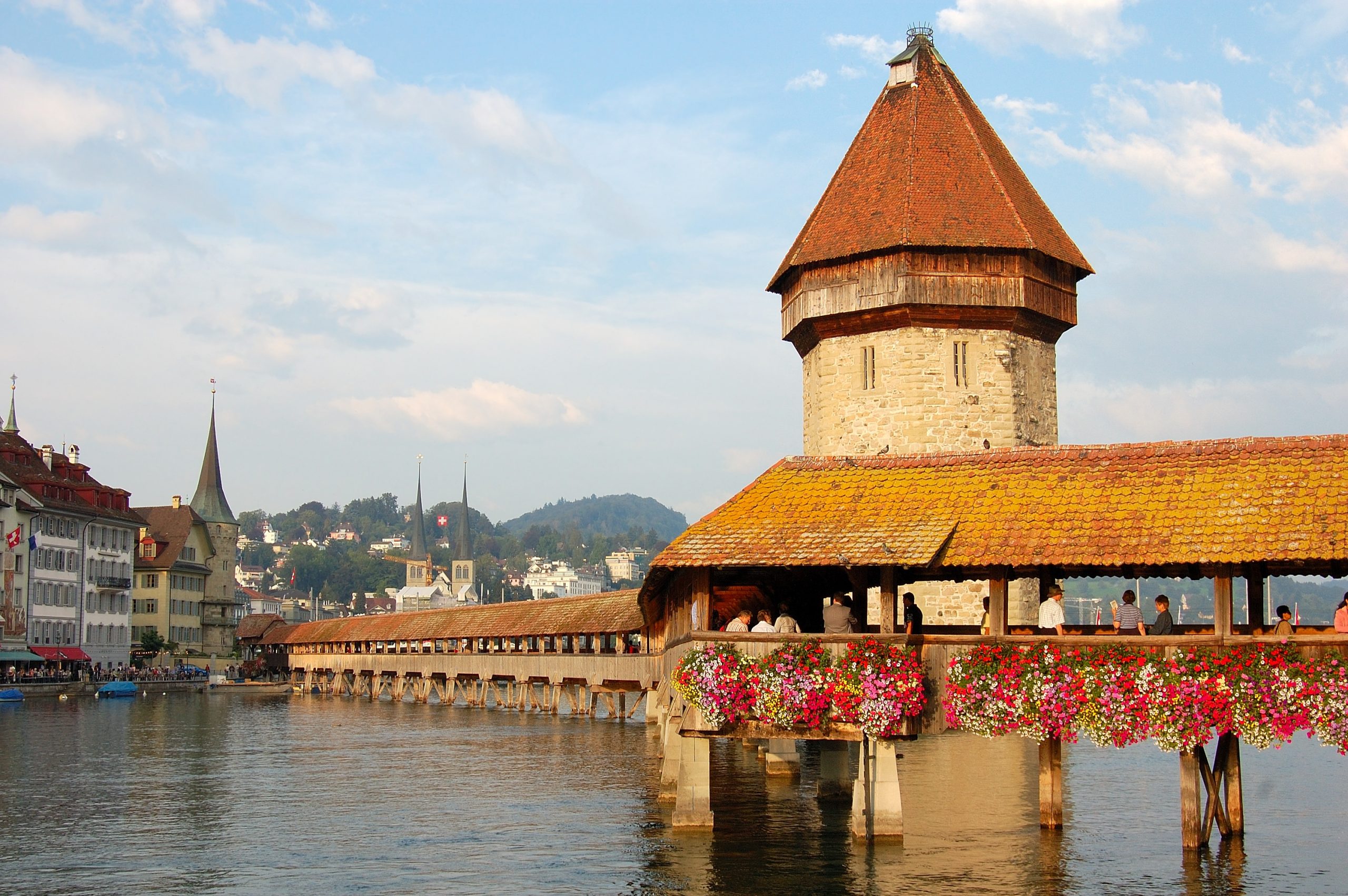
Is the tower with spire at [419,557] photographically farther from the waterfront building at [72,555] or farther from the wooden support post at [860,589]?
the wooden support post at [860,589]

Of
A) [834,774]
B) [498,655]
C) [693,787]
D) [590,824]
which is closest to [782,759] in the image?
[834,774]

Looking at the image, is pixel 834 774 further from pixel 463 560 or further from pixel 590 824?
pixel 463 560

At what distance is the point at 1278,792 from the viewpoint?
88.5 feet

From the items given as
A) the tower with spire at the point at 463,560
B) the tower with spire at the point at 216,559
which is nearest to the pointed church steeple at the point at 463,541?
the tower with spire at the point at 463,560

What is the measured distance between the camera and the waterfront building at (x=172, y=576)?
3580 inches

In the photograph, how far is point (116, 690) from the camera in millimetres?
65688

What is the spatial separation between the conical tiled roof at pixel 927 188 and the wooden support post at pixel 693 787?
1817 cm

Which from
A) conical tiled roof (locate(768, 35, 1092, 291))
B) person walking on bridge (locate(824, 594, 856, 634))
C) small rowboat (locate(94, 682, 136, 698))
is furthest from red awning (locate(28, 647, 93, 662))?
person walking on bridge (locate(824, 594, 856, 634))

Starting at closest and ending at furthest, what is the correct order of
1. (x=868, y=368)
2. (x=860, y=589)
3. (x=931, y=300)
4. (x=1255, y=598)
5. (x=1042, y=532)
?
1. (x=1042, y=532)
2. (x=1255, y=598)
3. (x=860, y=589)
4. (x=931, y=300)
5. (x=868, y=368)

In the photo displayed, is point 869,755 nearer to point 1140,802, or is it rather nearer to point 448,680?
point 1140,802

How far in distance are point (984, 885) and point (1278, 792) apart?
12.9m

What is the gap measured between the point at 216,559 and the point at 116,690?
39.8 m

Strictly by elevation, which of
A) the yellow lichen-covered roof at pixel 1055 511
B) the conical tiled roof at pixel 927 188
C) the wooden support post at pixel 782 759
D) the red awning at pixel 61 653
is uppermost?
the conical tiled roof at pixel 927 188

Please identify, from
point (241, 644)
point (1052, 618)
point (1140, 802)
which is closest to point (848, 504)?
point (1052, 618)
